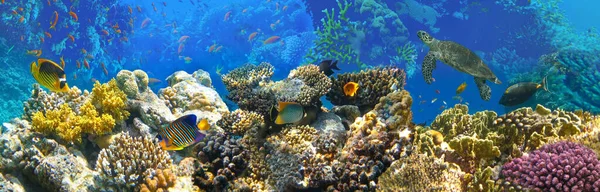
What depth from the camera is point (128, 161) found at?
3775 mm

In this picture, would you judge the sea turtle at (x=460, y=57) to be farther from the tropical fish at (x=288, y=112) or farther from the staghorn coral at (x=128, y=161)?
the staghorn coral at (x=128, y=161)

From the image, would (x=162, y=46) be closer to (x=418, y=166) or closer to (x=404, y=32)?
(x=404, y=32)

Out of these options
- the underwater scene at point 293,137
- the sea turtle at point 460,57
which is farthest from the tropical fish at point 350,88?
the sea turtle at point 460,57

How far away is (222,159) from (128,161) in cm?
101

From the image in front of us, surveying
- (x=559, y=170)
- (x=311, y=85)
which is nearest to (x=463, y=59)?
(x=311, y=85)

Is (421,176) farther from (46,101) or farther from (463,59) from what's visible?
(46,101)

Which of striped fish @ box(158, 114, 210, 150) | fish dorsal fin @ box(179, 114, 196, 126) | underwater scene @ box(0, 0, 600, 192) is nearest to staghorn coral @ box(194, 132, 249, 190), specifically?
underwater scene @ box(0, 0, 600, 192)

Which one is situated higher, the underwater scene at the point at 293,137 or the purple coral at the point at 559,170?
the underwater scene at the point at 293,137

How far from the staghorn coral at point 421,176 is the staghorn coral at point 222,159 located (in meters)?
1.67

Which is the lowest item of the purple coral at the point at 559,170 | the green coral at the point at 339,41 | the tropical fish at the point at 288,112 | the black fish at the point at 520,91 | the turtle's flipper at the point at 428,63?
the purple coral at the point at 559,170

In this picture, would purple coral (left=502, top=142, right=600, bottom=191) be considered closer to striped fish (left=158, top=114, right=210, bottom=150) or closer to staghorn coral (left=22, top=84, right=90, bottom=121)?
striped fish (left=158, top=114, right=210, bottom=150)

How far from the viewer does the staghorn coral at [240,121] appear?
452 cm

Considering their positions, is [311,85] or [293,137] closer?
[293,137]

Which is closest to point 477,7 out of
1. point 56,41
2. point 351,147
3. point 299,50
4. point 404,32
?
point 404,32
